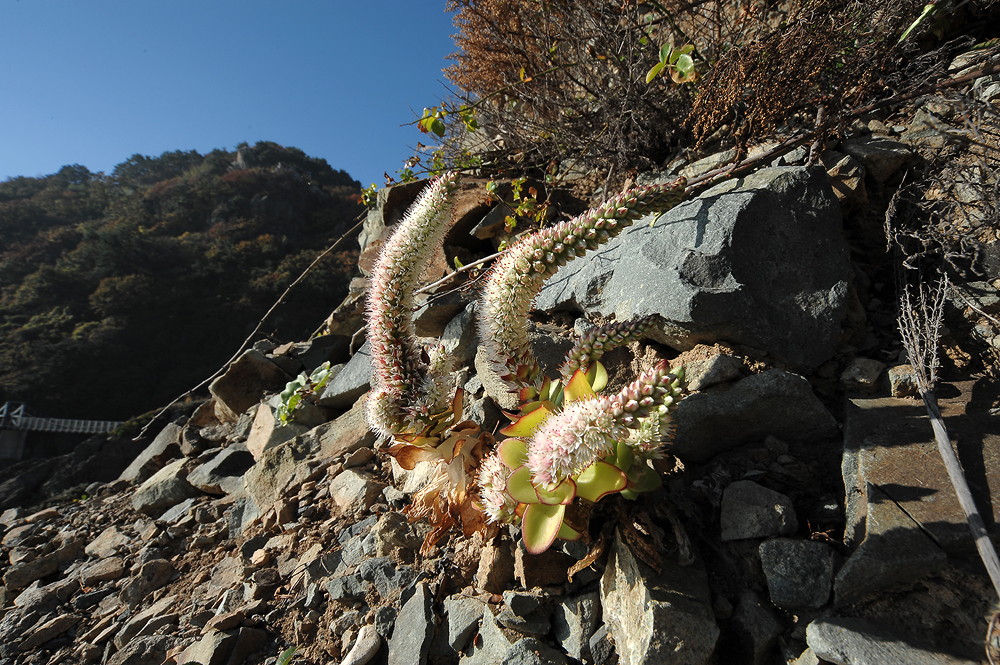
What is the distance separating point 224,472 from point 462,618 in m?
2.71

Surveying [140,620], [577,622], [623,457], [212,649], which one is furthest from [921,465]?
[140,620]

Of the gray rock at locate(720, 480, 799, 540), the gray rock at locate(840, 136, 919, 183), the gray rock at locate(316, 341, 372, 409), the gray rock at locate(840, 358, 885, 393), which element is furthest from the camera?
the gray rock at locate(316, 341, 372, 409)

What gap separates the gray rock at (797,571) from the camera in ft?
4.10

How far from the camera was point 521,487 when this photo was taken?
1.32m

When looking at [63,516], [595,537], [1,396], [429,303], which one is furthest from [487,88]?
[1,396]

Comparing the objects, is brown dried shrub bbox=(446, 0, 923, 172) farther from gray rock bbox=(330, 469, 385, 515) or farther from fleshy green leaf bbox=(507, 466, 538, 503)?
gray rock bbox=(330, 469, 385, 515)

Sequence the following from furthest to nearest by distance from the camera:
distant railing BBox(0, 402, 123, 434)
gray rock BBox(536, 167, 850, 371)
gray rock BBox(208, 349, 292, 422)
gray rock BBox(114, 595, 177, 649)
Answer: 1. distant railing BBox(0, 402, 123, 434)
2. gray rock BBox(208, 349, 292, 422)
3. gray rock BBox(114, 595, 177, 649)
4. gray rock BBox(536, 167, 850, 371)

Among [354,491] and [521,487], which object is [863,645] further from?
[354,491]

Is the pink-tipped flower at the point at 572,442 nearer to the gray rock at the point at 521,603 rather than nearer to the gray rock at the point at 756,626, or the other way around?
the gray rock at the point at 521,603

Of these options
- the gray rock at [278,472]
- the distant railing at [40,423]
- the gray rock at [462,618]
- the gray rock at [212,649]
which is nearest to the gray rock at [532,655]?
the gray rock at [462,618]

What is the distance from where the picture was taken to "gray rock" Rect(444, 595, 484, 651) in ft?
4.97

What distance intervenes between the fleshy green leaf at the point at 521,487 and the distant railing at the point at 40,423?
18.1 m

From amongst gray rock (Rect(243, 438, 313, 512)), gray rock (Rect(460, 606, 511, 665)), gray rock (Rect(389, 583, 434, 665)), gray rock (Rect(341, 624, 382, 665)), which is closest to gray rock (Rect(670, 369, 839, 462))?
gray rock (Rect(460, 606, 511, 665))

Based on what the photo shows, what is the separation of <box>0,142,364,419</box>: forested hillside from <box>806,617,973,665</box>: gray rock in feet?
57.1
